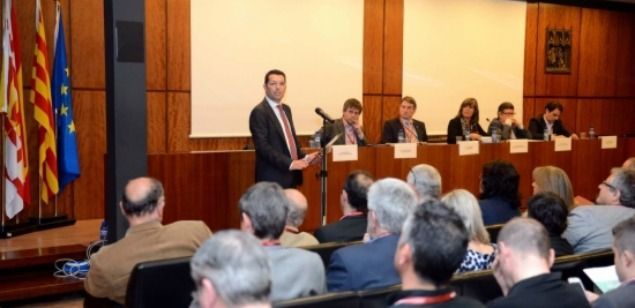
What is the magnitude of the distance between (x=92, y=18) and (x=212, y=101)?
1.50m

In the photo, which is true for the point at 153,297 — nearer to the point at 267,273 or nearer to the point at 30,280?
the point at 267,273

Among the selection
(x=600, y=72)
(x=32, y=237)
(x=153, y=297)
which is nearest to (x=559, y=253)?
(x=153, y=297)

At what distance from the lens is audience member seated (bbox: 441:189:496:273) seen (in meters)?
3.03

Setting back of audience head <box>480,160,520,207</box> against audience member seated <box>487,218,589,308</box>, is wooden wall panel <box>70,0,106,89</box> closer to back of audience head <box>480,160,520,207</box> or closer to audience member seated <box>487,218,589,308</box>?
back of audience head <box>480,160,520,207</box>

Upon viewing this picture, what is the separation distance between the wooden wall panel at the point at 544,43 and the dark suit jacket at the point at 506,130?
258 cm

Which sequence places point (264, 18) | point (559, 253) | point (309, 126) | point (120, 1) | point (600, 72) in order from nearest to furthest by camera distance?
point (559, 253) → point (120, 1) → point (264, 18) → point (309, 126) → point (600, 72)

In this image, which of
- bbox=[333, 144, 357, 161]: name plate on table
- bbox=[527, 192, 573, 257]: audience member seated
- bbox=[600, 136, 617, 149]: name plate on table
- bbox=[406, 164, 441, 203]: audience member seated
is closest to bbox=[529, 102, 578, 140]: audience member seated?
bbox=[600, 136, 617, 149]: name plate on table

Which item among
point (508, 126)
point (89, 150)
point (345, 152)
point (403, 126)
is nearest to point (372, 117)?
point (403, 126)

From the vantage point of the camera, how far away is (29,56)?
6199 millimetres

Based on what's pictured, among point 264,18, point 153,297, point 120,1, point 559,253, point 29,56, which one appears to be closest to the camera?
point 153,297

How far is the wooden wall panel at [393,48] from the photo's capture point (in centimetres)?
873

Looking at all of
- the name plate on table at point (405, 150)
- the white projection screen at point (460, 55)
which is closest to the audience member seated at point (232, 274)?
the name plate on table at point (405, 150)

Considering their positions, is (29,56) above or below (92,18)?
below

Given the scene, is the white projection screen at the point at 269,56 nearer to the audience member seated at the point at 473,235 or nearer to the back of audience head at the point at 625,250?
the audience member seated at the point at 473,235
